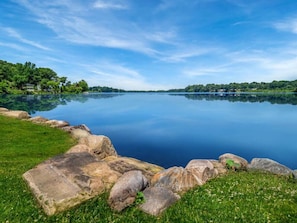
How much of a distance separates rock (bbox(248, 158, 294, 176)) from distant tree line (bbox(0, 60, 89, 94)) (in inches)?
5777

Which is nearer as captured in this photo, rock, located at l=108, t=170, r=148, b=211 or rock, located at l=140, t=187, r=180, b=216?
rock, located at l=140, t=187, r=180, b=216

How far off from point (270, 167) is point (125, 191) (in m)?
9.33

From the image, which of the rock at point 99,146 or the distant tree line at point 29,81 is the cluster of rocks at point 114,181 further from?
the distant tree line at point 29,81

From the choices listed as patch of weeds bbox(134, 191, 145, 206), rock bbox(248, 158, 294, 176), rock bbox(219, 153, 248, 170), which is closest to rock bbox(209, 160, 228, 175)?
rock bbox(219, 153, 248, 170)

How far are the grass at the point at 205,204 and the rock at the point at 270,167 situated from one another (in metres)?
0.76

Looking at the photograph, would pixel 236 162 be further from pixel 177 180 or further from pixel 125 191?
pixel 125 191

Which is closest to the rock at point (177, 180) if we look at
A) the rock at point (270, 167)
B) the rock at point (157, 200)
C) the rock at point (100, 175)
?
the rock at point (157, 200)

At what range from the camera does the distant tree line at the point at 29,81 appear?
14138 centimetres

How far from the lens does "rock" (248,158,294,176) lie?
1259cm

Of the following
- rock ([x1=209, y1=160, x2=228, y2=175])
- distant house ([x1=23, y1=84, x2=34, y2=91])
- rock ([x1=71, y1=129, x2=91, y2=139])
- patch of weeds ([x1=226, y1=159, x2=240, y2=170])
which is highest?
distant house ([x1=23, y1=84, x2=34, y2=91])

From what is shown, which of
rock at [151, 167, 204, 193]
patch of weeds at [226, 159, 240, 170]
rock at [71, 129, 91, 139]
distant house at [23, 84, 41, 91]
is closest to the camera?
rock at [151, 167, 204, 193]

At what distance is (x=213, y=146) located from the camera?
24.0m

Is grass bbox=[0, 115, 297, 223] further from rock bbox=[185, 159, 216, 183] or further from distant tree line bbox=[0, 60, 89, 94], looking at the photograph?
A: distant tree line bbox=[0, 60, 89, 94]

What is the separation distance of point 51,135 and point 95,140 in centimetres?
687
